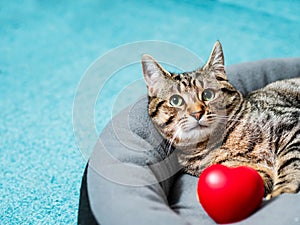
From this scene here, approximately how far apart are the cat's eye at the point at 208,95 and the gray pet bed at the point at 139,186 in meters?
0.24

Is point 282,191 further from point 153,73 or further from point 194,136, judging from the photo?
point 153,73

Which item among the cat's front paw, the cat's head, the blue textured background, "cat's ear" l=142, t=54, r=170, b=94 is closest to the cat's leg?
the cat's front paw

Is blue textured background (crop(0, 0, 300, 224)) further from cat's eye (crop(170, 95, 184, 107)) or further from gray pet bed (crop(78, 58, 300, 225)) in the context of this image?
cat's eye (crop(170, 95, 184, 107))

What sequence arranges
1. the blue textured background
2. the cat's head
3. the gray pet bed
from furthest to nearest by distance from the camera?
the blue textured background
the cat's head
the gray pet bed

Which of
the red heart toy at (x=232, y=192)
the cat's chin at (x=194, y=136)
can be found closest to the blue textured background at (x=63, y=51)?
the cat's chin at (x=194, y=136)

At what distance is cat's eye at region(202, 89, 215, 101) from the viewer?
1618 mm

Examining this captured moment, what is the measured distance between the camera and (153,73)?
164 cm

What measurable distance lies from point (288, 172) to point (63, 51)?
81.6 inches

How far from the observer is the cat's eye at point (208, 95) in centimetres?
162

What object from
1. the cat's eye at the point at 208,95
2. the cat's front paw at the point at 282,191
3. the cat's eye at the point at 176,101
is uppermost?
the cat's eye at the point at 208,95

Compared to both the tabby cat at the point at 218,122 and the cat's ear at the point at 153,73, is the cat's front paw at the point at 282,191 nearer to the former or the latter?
the tabby cat at the point at 218,122

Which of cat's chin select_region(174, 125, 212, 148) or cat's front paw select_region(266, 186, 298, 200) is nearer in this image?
cat's front paw select_region(266, 186, 298, 200)

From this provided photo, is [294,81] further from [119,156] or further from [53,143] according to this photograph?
[53,143]

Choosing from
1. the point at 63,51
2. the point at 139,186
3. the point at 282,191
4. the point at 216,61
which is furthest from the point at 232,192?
the point at 63,51
